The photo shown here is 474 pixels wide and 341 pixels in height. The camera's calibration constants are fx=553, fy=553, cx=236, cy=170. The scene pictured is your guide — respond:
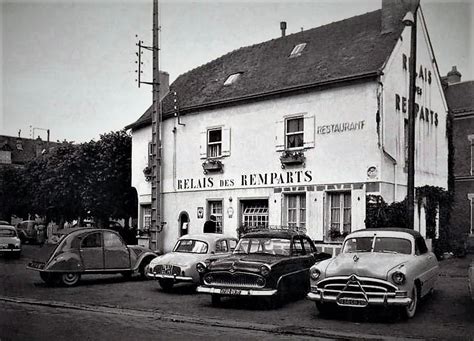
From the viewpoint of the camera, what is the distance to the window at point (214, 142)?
2339 cm

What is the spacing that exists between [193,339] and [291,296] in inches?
170

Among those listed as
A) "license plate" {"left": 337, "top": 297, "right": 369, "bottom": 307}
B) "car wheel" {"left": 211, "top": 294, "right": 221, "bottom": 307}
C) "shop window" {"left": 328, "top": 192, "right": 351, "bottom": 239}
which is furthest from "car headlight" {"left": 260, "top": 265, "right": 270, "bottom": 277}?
"shop window" {"left": 328, "top": 192, "right": 351, "bottom": 239}

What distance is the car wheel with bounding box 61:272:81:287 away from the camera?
15.3 m

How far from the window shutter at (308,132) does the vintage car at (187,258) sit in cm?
624

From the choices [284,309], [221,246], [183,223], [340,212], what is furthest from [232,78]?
[284,309]

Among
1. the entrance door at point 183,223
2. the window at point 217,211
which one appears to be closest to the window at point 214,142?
the window at point 217,211

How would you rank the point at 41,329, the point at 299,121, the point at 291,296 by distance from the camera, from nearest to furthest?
1. the point at 41,329
2. the point at 291,296
3. the point at 299,121

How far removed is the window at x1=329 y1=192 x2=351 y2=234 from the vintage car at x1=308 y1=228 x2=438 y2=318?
757 centimetres

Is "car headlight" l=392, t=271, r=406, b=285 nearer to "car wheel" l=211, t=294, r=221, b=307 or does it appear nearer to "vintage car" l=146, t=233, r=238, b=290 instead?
"car wheel" l=211, t=294, r=221, b=307

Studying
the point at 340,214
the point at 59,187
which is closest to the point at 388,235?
the point at 340,214

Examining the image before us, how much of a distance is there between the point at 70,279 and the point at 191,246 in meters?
3.71

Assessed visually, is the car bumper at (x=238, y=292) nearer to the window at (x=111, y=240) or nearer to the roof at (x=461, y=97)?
the window at (x=111, y=240)

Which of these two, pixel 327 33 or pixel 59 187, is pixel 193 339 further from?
pixel 59 187

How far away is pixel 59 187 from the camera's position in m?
33.5
